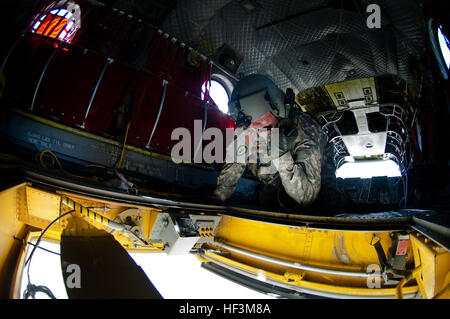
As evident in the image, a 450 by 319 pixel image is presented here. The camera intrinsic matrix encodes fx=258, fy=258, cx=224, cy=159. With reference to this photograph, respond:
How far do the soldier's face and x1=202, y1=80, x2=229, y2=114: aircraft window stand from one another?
131 cm

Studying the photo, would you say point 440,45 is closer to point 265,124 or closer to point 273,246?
point 265,124

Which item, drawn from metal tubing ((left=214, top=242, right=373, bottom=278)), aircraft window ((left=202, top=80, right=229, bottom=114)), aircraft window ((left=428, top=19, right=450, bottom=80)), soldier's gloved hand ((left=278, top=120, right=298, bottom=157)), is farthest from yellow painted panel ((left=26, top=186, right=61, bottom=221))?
aircraft window ((left=428, top=19, right=450, bottom=80))

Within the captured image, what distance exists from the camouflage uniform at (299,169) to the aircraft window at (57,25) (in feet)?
7.57

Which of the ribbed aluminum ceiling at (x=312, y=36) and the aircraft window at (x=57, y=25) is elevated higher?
the ribbed aluminum ceiling at (x=312, y=36)

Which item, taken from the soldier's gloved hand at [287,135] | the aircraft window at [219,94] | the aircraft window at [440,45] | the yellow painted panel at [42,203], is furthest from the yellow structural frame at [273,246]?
the aircraft window at [219,94]

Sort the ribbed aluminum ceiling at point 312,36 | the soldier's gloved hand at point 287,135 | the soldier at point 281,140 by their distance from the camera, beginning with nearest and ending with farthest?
the soldier at point 281,140 → the soldier's gloved hand at point 287,135 → the ribbed aluminum ceiling at point 312,36

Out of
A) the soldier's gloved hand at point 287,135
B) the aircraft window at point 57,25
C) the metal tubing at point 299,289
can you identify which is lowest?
the metal tubing at point 299,289

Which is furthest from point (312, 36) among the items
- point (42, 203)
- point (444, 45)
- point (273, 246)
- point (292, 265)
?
point (42, 203)

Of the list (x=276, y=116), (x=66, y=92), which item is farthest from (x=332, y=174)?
(x=66, y=92)

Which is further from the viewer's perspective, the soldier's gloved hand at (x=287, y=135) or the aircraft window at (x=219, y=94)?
the aircraft window at (x=219, y=94)

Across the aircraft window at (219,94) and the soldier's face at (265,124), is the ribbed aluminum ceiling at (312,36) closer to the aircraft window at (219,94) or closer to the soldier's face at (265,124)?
the aircraft window at (219,94)

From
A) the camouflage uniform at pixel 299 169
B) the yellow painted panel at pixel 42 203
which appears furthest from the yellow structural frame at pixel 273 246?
the camouflage uniform at pixel 299 169

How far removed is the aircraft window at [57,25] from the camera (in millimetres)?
2711

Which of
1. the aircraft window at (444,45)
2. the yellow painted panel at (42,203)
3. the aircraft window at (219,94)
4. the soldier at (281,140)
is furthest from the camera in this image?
the aircraft window at (219,94)
